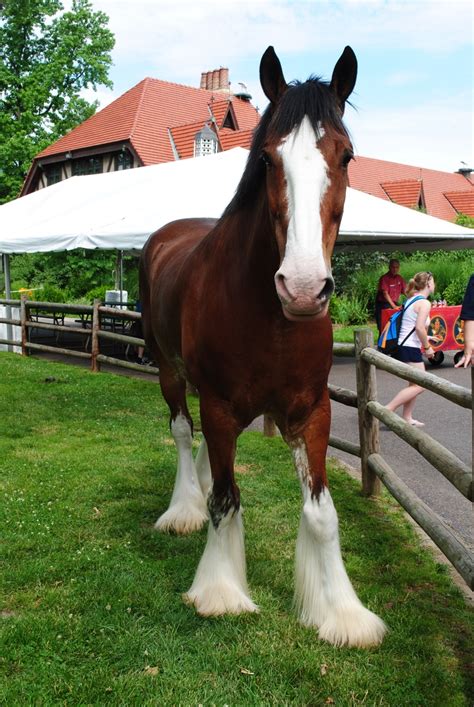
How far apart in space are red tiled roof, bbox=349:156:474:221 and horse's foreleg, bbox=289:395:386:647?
28.8m

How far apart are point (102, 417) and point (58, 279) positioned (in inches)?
864

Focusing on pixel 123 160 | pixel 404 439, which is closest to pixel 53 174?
pixel 123 160

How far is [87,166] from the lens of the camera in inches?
1090

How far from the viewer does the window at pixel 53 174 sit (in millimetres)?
29188

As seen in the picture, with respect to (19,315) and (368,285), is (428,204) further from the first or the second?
(19,315)

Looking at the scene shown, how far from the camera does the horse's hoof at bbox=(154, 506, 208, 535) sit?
3.93 m

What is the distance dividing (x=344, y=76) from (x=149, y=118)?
25.7 m

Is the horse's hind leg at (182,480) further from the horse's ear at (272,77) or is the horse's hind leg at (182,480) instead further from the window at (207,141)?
the window at (207,141)

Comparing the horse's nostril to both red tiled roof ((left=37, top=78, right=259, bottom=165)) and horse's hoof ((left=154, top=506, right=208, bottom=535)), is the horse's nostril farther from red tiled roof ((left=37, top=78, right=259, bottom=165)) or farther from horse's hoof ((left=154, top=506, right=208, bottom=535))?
red tiled roof ((left=37, top=78, right=259, bottom=165))

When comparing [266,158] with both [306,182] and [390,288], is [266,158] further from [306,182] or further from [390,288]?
[390,288]

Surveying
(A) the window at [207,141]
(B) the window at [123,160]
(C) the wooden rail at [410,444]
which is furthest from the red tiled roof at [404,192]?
(C) the wooden rail at [410,444]

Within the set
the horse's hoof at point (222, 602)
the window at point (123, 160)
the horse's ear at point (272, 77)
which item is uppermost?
the window at point (123, 160)

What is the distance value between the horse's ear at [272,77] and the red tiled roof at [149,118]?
22.7 meters

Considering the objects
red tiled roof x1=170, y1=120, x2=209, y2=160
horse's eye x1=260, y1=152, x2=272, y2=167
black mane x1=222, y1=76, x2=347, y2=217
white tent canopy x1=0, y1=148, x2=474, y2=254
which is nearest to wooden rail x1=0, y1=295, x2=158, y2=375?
white tent canopy x1=0, y1=148, x2=474, y2=254
